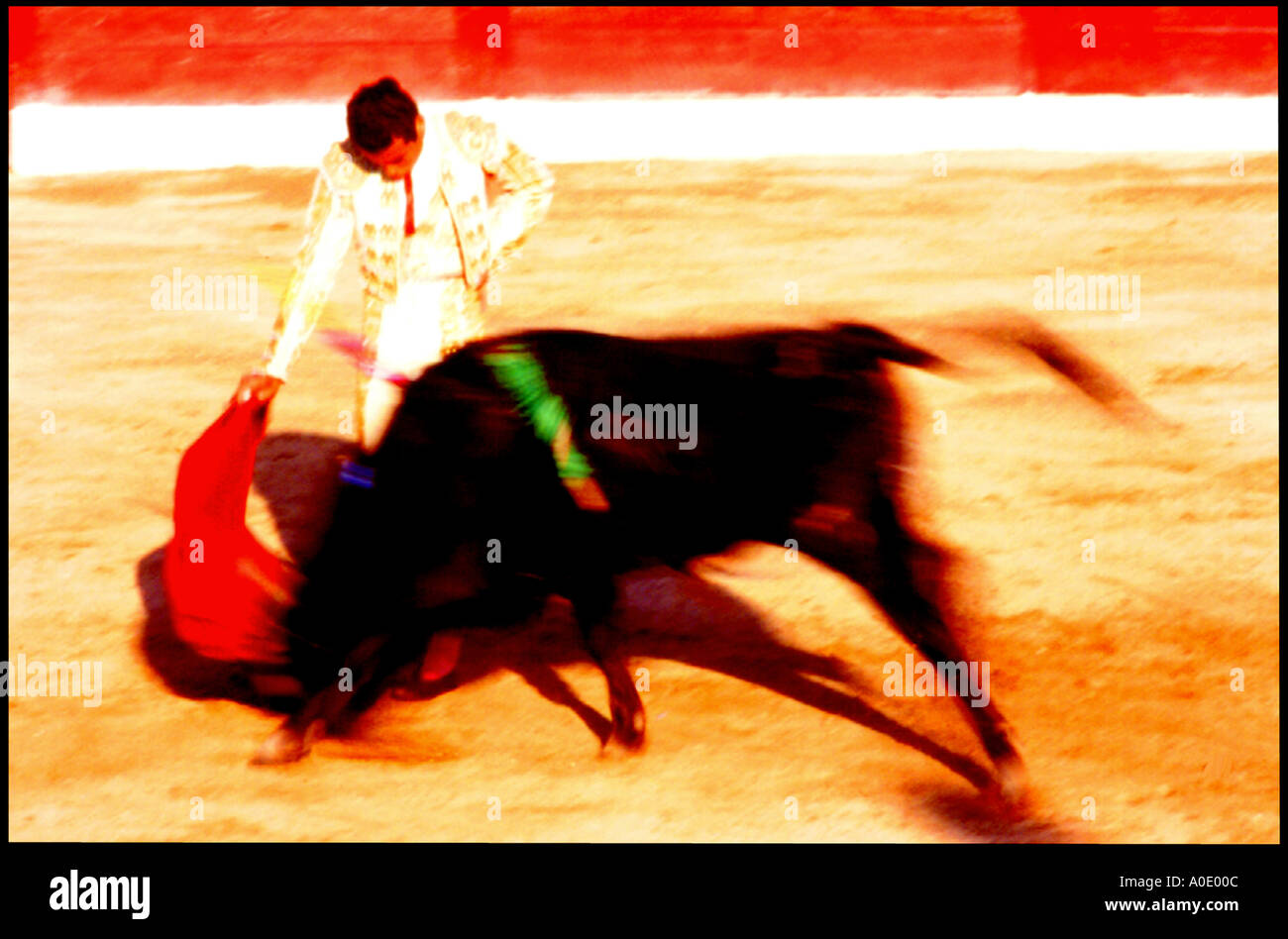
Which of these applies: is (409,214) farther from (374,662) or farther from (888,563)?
(888,563)

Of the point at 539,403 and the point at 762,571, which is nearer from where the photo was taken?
the point at 539,403

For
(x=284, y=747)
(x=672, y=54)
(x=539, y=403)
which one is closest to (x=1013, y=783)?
(x=539, y=403)

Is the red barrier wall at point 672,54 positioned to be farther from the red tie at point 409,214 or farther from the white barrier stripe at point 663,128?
the red tie at point 409,214

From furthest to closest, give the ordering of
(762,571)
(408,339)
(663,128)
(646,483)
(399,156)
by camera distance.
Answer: (663,128) < (762,571) < (408,339) < (399,156) < (646,483)

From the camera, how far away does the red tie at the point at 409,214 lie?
3.54m

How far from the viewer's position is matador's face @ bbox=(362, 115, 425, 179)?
335cm

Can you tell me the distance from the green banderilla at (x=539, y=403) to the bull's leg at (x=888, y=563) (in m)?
0.44

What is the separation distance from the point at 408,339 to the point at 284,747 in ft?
2.90

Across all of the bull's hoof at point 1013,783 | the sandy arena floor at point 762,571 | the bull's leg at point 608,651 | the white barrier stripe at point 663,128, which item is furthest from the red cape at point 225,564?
the white barrier stripe at point 663,128

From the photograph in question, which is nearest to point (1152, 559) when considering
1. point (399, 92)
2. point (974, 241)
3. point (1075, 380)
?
point (1075, 380)

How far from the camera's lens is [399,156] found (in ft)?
11.1

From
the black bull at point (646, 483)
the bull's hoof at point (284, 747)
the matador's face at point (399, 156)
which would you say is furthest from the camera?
the bull's hoof at point (284, 747)

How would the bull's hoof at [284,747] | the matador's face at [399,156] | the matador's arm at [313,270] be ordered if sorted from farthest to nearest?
the matador's arm at [313,270], the bull's hoof at [284,747], the matador's face at [399,156]
